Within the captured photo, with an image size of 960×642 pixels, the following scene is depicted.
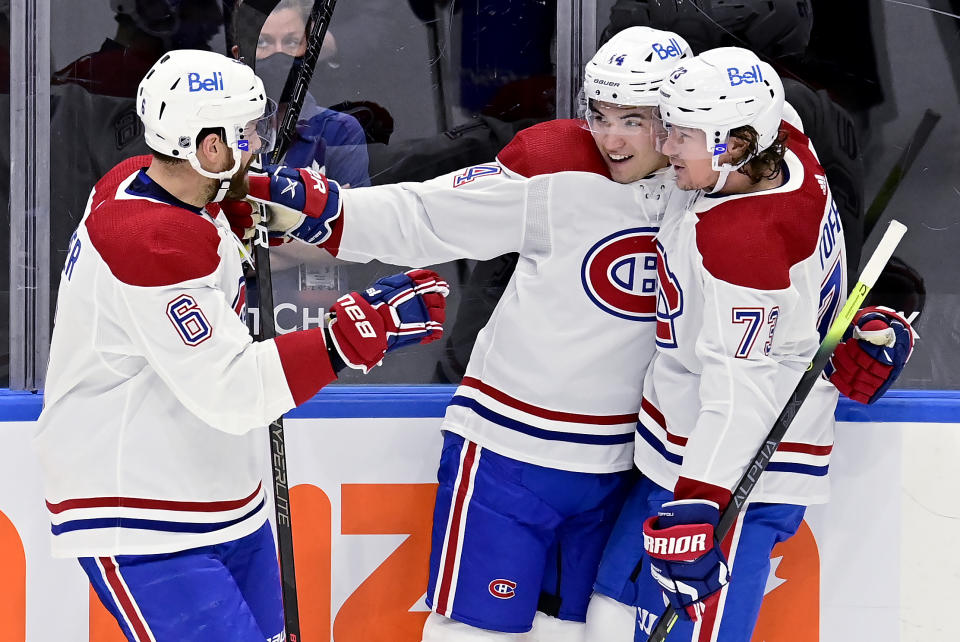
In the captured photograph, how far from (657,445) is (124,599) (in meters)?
1.02

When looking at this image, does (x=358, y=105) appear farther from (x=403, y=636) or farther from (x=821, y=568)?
(x=821, y=568)

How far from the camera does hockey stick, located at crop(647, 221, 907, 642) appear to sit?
206 centimetres

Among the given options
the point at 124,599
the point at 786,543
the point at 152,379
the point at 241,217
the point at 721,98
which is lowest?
the point at 786,543

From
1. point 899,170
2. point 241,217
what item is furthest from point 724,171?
point 241,217

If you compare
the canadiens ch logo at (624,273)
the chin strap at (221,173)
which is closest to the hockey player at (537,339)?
the canadiens ch logo at (624,273)

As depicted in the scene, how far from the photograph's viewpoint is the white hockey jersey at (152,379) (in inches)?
71.2

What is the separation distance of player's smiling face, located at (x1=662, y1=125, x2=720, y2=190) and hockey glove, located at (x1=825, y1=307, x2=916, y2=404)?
1.54 ft

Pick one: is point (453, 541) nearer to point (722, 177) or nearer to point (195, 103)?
point (722, 177)

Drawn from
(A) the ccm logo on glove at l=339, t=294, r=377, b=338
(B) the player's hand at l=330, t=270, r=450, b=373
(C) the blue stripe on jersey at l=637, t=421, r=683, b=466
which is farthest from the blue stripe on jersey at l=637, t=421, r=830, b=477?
(A) the ccm logo on glove at l=339, t=294, r=377, b=338

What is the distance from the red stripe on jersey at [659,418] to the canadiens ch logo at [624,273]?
175mm

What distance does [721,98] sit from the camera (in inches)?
78.4

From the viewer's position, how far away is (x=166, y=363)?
6.02ft

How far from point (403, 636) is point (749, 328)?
3.82ft

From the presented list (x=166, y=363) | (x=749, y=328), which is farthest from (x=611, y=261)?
(x=166, y=363)
